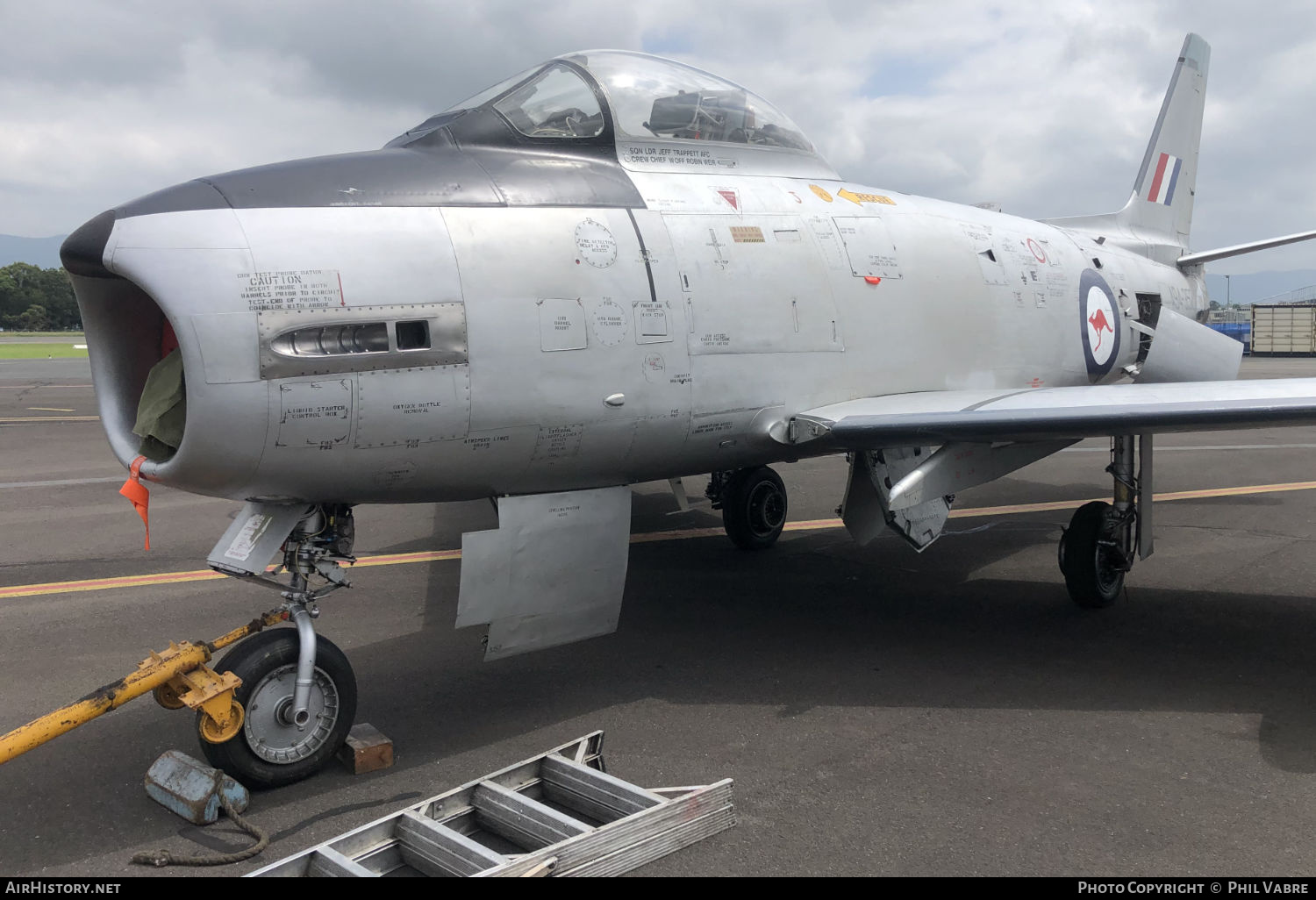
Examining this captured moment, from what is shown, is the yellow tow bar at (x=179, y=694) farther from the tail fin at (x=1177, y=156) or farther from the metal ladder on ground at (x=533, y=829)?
the tail fin at (x=1177, y=156)

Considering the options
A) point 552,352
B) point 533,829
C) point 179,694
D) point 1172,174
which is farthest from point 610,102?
point 1172,174

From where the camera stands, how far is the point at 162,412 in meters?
4.49

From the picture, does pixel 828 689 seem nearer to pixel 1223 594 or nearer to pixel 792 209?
pixel 792 209

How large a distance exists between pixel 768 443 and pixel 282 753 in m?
3.08

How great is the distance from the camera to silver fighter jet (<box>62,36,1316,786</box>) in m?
4.29

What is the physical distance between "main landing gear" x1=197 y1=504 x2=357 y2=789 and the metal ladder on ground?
779 mm

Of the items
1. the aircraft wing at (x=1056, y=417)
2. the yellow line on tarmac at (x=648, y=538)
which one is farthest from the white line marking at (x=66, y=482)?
the aircraft wing at (x=1056, y=417)

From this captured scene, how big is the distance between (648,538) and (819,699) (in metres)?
4.64

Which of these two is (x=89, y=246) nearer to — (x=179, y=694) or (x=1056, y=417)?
(x=179, y=694)

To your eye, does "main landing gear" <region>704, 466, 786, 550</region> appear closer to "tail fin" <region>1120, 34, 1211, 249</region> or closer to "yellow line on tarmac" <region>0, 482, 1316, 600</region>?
"yellow line on tarmac" <region>0, 482, 1316, 600</region>

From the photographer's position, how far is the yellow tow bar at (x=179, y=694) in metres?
4.02
